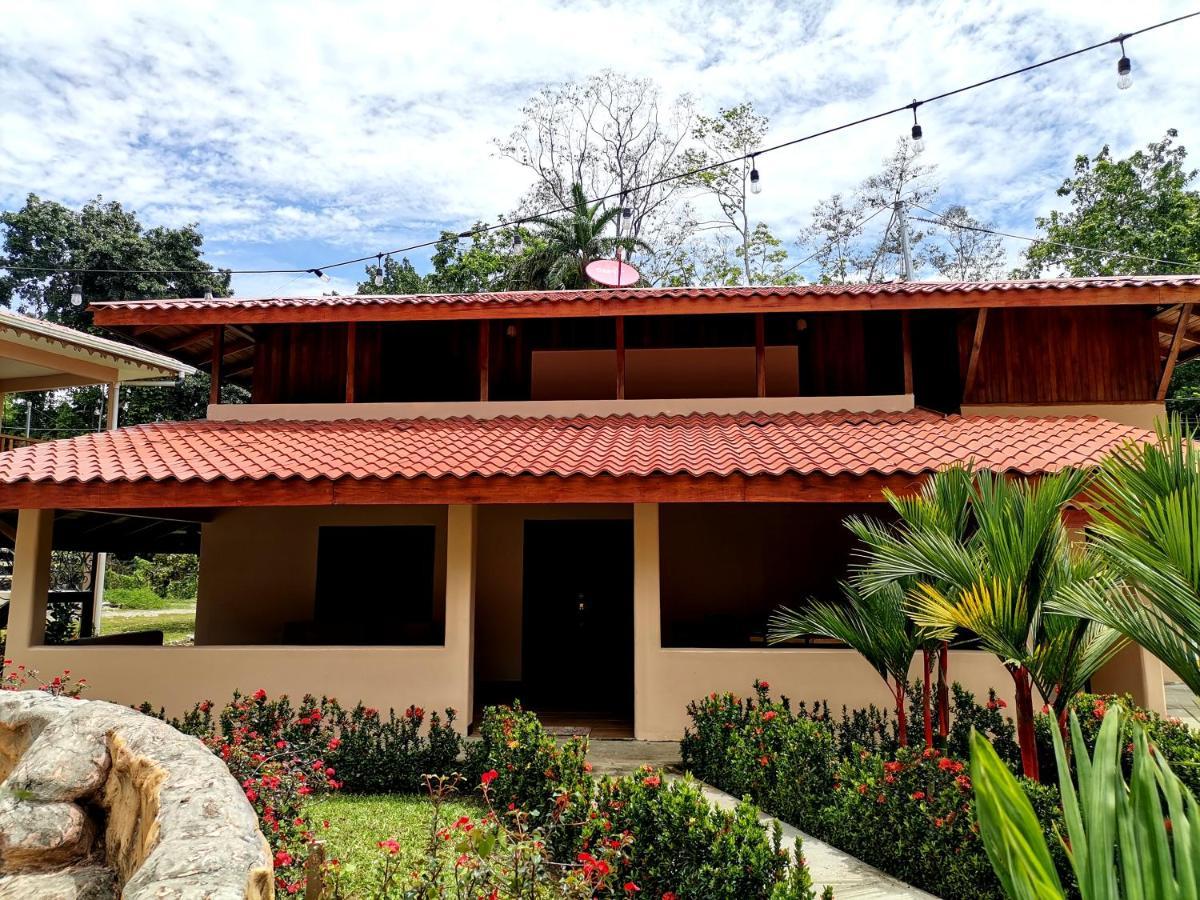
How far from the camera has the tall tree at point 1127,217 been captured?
24578mm

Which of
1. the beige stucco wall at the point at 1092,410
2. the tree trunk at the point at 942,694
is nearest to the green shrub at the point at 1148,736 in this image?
the tree trunk at the point at 942,694

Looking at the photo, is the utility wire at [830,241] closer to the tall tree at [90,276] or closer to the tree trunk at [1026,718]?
the tall tree at [90,276]

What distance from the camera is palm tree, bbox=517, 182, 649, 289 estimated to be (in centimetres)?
2477

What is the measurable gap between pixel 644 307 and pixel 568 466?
11.6 ft

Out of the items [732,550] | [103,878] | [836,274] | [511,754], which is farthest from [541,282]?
[103,878]

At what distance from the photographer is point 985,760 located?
5.35 feet

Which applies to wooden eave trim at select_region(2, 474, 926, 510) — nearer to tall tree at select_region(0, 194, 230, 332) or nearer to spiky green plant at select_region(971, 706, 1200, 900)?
spiky green plant at select_region(971, 706, 1200, 900)

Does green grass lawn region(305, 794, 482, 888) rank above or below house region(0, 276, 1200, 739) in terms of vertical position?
below

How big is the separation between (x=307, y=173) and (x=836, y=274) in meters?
21.4

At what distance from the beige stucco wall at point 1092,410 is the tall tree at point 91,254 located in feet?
95.6

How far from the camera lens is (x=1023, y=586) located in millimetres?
4199

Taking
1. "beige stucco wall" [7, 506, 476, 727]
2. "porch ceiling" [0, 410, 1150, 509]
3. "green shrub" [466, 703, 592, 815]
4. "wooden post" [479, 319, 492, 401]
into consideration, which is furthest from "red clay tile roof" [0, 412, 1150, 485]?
"green shrub" [466, 703, 592, 815]

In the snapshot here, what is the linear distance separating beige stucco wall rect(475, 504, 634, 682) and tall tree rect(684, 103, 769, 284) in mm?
21392

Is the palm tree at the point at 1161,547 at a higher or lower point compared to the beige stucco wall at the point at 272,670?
higher
